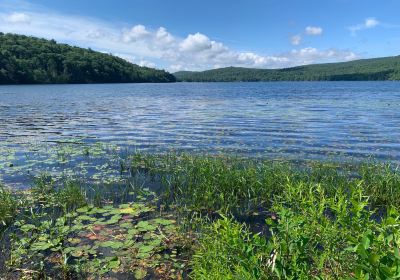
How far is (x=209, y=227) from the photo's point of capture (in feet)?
24.0

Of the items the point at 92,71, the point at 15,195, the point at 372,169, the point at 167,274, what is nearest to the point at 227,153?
the point at 372,169

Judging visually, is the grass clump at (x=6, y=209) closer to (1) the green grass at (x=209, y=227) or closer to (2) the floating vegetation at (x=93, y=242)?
(1) the green grass at (x=209, y=227)

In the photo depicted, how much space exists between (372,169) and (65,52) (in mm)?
211206

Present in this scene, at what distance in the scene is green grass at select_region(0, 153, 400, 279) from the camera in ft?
15.7

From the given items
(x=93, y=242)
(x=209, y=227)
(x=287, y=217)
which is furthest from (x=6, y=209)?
(x=287, y=217)

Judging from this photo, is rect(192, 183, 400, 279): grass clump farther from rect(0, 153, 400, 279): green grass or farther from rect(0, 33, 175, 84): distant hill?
rect(0, 33, 175, 84): distant hill

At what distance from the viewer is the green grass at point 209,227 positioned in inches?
188

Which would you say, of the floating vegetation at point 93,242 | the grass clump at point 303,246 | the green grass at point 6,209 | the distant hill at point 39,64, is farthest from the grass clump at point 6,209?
the distant hill at point 39,64

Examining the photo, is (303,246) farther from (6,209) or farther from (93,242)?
(6,209)

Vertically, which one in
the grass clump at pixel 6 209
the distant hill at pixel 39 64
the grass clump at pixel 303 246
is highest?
the distant hill at pixel 39 64

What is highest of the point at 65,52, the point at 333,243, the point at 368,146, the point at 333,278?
the point at 65,52

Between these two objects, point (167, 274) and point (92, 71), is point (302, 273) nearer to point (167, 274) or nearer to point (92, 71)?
point (167, 274)

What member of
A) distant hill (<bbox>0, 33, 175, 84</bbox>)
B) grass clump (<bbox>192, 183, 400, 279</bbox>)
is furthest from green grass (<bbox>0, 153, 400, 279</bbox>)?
distant hill (<bbox>0, 33, 175, 84</bbox>)

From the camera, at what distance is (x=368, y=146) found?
870 inches
